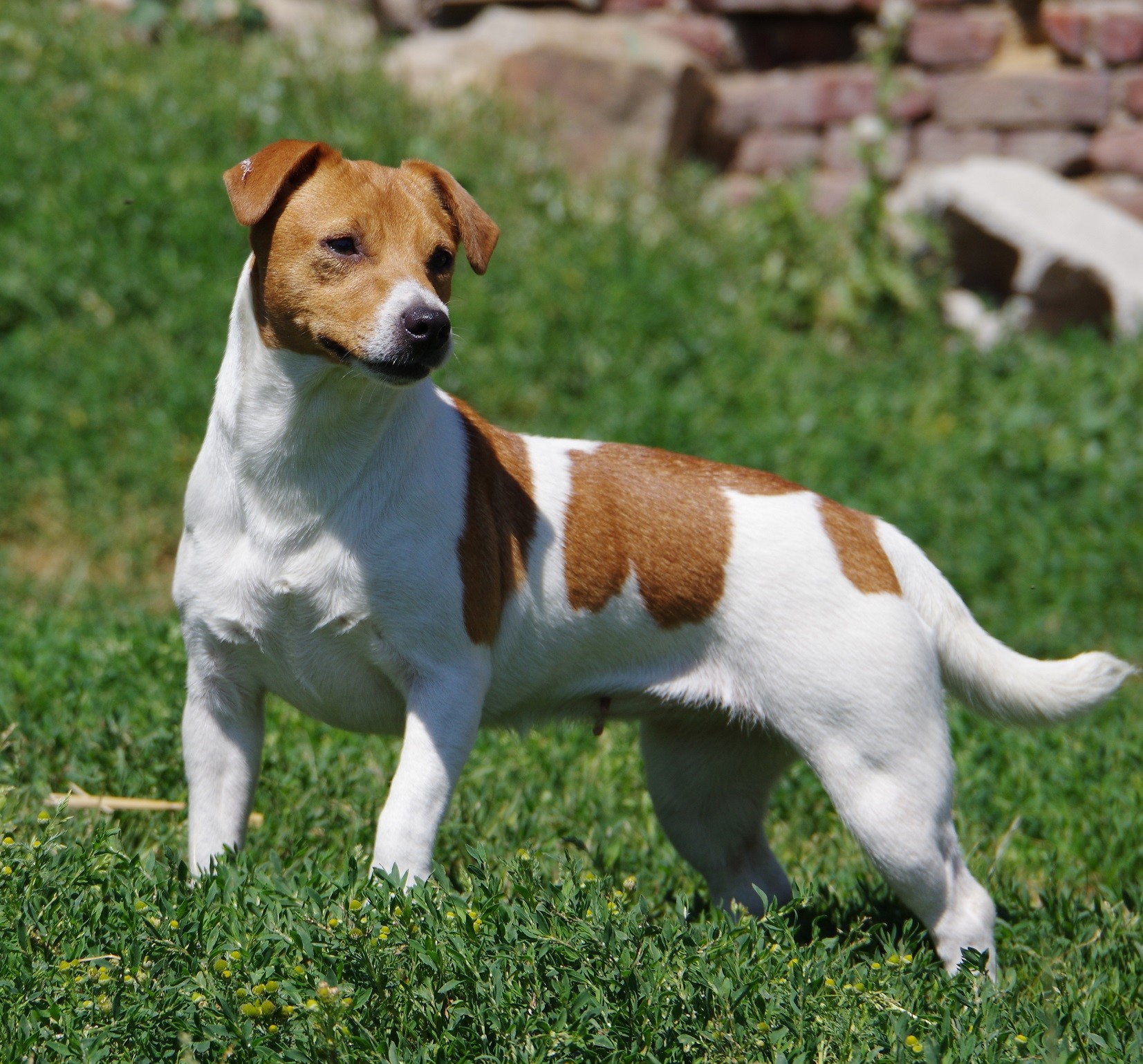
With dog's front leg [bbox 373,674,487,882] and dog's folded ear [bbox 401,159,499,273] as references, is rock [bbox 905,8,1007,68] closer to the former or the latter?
dog's folded ear [bbox 401,159,499,273]

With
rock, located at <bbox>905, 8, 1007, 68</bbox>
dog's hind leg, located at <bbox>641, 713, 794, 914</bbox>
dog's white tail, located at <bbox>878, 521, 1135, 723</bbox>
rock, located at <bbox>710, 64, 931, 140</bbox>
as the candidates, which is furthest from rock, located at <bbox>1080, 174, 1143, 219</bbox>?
dog's hind leg, located at <bbox>641, 713, 794, 914</bbox>

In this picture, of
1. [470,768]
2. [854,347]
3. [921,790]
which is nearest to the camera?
[921,790]

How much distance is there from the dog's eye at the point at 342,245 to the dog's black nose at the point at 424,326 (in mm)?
254

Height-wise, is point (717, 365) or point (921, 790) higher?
point (921, 790)

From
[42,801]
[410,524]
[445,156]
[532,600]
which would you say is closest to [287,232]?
[410,524]

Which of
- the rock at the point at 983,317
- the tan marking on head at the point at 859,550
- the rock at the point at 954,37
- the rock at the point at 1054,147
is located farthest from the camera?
the rock at the point at 954,37

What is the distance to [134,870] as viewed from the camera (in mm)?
3041

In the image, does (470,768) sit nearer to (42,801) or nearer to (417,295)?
(42,801)

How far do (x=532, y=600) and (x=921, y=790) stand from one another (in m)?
1.12

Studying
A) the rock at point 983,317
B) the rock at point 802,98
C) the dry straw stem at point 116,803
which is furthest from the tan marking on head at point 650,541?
the rock at point 802,98

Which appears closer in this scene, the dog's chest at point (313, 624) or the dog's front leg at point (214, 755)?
the dog's chest at point (313, 624)

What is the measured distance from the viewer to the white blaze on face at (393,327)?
295 cm

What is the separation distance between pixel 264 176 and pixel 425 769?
142 cm

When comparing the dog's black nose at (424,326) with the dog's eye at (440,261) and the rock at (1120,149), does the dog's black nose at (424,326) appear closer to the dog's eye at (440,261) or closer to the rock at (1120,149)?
the dog's eye at (440,261)
